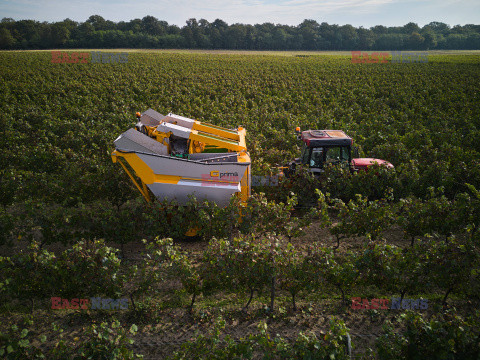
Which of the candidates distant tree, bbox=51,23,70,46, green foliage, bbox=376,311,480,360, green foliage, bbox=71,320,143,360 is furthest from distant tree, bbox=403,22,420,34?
green foliage, bbox=71,320,143,360

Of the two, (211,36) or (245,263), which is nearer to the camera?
(245,263)

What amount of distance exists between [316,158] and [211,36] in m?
90.5

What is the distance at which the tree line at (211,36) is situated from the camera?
255 feet

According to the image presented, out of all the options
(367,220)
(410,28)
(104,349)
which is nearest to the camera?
(104,349)

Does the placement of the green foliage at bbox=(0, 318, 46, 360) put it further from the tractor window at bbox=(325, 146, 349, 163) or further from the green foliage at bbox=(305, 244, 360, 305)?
the tractor window at bbox=(325, 146, 349, 163)

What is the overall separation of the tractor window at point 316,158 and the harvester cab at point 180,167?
242 centimetres

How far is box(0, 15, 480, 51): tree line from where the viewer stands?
77625mm

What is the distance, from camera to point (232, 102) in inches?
1017

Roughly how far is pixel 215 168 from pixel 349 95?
2309cm

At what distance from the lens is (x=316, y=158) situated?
409 inches

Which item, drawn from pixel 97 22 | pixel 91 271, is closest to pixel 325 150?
pixel 91 271

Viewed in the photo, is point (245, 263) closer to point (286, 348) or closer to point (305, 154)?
point (286, 348)

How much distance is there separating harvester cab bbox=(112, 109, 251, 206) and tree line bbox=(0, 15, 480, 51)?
85036 millimetres

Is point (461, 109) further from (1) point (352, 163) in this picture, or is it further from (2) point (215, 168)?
(2) point (215, 168)
